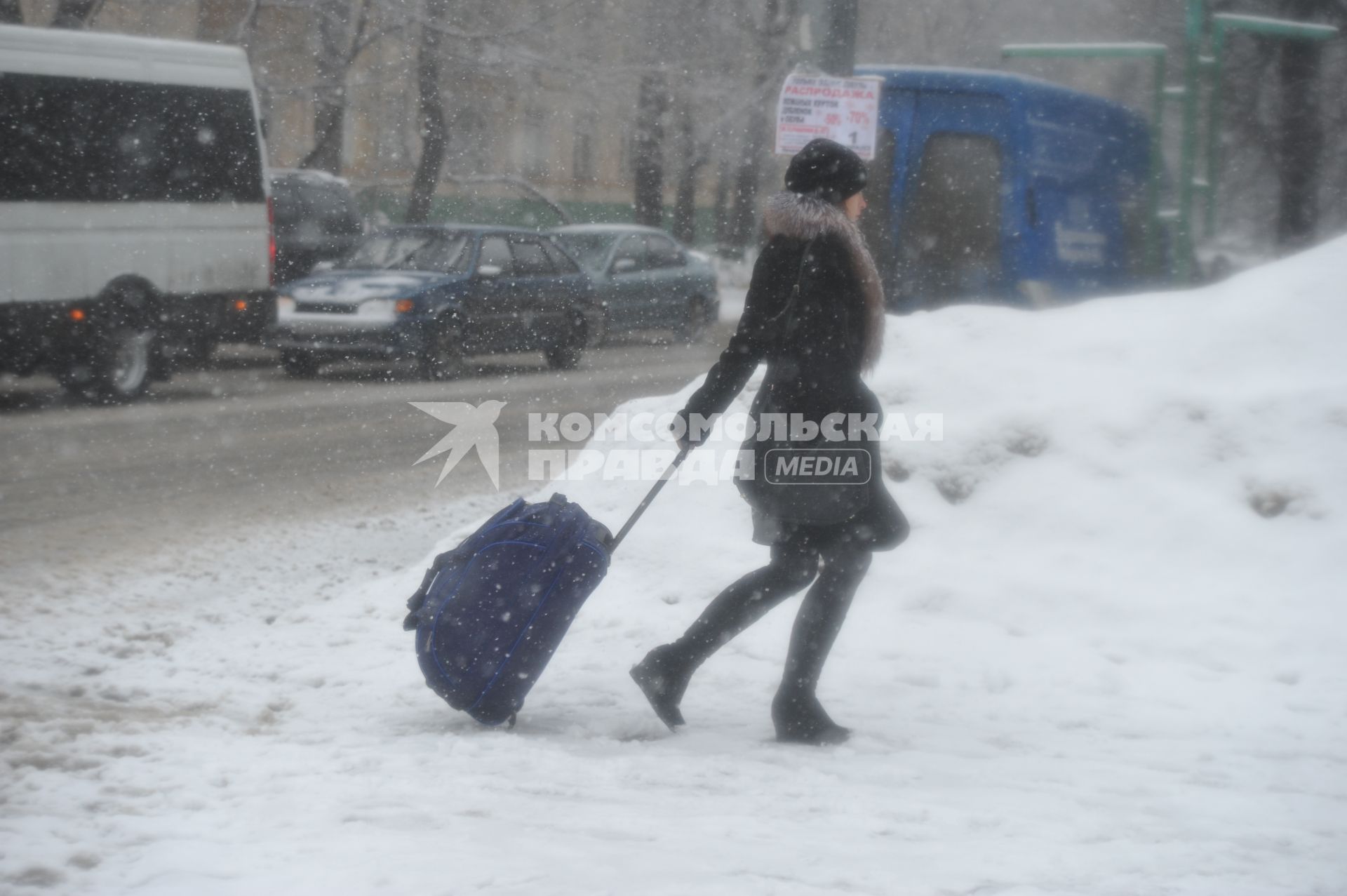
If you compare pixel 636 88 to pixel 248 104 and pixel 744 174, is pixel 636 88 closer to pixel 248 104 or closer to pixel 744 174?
pixel 744 174

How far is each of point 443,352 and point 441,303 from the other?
492mm

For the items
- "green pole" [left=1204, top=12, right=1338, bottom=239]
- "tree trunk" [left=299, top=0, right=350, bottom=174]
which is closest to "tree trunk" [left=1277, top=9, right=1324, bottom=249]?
"green pole" [left=1204, top=12, right=1338, bottom=239]

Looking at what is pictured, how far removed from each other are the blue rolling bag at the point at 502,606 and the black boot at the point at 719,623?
29cm

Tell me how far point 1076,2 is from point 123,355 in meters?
18.2

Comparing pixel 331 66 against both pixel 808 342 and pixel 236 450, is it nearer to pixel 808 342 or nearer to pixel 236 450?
pixel 236 450

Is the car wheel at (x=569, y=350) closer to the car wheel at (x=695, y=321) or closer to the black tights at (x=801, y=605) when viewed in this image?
the car wheel at (x=695, y=321)

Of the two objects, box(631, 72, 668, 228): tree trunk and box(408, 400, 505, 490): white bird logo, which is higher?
box(631, 72, 668, 228): tree trunk

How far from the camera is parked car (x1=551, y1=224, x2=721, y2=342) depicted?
66.4ft

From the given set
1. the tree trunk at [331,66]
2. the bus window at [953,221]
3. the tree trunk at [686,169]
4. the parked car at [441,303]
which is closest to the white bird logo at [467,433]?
the parked car at [441,303]

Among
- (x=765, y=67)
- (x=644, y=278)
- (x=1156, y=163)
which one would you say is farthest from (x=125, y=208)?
(x=765, y=67)

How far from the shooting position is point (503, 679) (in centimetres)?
431

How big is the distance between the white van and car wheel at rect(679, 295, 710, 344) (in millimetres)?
7941

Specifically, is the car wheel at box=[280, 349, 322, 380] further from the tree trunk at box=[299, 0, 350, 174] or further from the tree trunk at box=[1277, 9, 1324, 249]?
the tree trunk at box=[1277, 9, 1324, 249]

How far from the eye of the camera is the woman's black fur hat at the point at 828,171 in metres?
4.37
